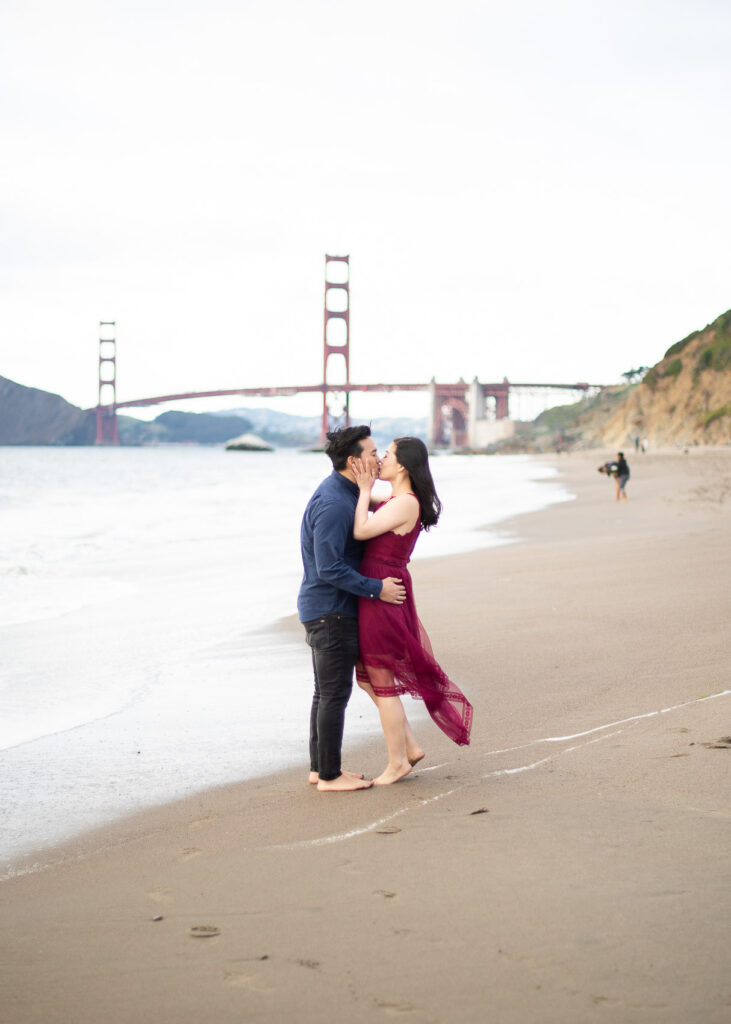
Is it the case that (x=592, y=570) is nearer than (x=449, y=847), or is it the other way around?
(x=449, y=847)

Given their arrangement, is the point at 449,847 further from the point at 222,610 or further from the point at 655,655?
the point at 222,610

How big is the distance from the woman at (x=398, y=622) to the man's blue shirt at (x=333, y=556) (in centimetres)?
4

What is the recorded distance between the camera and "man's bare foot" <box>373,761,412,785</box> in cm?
300

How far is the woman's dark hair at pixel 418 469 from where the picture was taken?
9.75ft

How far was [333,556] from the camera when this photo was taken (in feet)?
9.46

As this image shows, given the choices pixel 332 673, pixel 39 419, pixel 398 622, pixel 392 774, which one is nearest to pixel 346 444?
pixel 398 622

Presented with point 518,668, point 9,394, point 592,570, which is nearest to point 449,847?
point 518,668

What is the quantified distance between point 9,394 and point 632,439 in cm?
9600

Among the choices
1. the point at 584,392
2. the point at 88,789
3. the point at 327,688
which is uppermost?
the point at 584,392

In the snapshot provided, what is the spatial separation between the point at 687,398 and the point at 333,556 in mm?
45563

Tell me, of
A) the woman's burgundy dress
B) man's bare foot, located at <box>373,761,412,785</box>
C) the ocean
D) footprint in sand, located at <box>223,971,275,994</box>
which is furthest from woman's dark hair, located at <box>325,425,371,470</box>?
footprint in sand, located at <box>223,971,275,994</box>

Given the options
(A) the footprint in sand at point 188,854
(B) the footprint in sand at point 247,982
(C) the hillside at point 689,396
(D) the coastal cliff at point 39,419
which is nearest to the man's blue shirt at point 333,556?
(A) the footprint in sand at point 188,854

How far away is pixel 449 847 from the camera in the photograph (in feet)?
7.81

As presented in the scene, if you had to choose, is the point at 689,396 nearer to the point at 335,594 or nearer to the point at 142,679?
the point at 142,679
